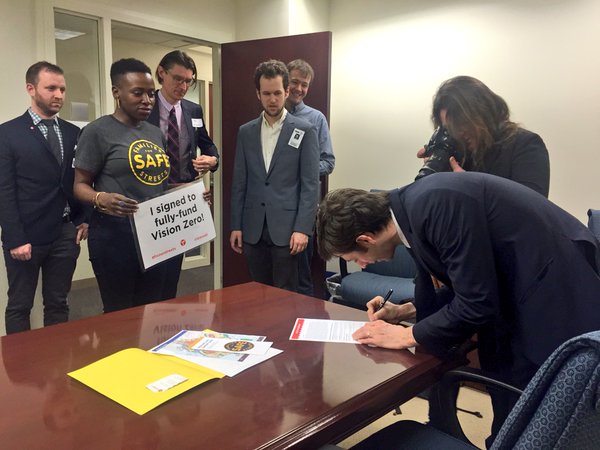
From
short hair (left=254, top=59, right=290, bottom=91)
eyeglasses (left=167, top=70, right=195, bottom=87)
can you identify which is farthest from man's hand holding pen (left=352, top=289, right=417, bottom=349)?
eyeglasses (left=167, top=70, right=195, bottom=87)

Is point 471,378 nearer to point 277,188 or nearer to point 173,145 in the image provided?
point 277,188

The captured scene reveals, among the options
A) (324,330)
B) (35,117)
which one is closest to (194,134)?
(35,117)

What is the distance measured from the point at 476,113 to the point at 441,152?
23 centimetres

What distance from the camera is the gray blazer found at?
8.63 ft

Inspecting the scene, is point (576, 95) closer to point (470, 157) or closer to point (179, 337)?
point (470, 157)

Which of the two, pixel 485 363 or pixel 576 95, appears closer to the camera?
pixel 485 363

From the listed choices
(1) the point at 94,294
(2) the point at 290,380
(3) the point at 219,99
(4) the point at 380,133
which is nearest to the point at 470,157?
(2) the point at 290,380

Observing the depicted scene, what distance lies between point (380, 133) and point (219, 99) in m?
1.44

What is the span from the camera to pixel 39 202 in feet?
8.40

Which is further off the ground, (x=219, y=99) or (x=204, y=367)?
(x=219, y=99)

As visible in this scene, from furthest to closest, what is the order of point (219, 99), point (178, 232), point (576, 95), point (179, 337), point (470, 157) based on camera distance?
point (219, 99)
point (576, 95)
point (178, 232)
point (470, 157)
point (179, 337)

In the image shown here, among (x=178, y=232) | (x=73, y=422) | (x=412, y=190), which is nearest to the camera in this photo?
(x=73, y=422)

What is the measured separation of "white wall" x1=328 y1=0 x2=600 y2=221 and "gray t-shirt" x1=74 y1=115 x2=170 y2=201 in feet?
7.23

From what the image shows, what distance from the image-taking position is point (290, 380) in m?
1.14
